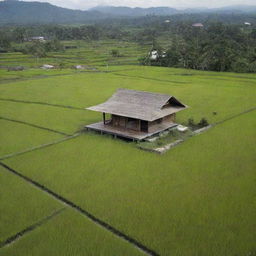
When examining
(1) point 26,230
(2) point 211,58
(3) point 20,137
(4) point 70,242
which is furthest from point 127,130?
(2) point 211,58

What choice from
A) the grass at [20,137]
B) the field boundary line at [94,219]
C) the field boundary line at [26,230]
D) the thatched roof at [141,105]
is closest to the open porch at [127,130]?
the thatched roof at [141,105]

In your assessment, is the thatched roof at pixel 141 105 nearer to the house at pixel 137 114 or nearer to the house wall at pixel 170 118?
the house at pixel 137 114

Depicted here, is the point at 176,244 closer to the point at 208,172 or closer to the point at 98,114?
the point at 208,172

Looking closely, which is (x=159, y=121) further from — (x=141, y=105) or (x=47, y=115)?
(x=47, y=115)

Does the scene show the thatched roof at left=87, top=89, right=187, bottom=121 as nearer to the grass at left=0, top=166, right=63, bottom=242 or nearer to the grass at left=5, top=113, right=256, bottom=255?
the grass at left=5, top=113, right=256, bottom=255

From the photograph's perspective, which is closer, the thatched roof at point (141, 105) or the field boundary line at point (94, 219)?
the field boundary line at point (94, 219)
